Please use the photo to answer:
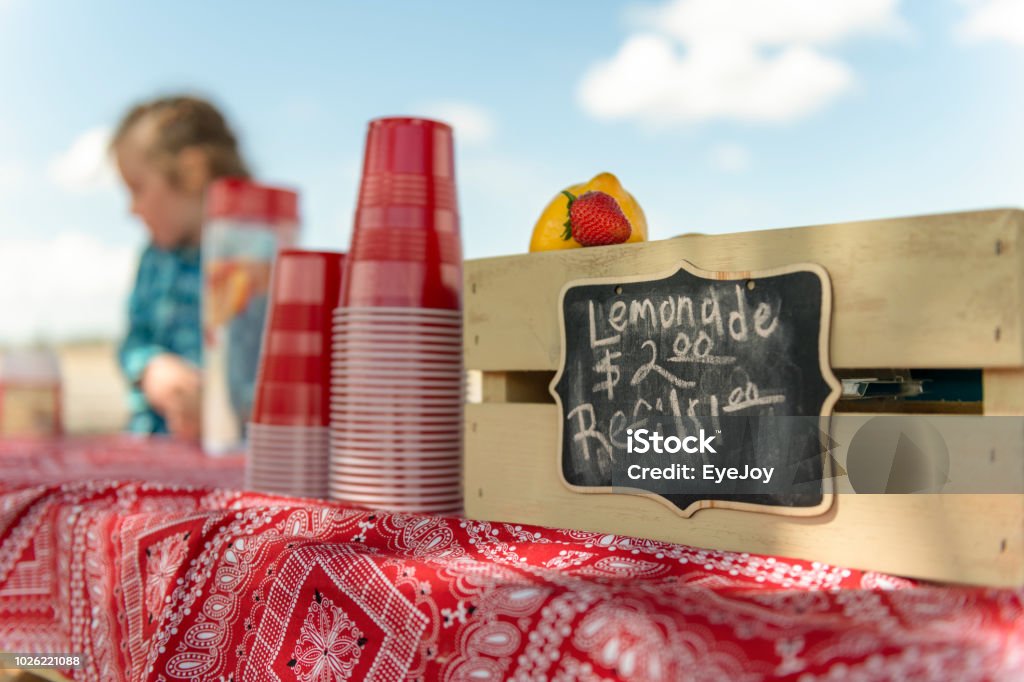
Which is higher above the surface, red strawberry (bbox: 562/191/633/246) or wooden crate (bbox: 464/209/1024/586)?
red strawberry (bbox: 562/191/633/246)

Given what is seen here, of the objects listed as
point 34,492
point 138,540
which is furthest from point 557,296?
point 34,492

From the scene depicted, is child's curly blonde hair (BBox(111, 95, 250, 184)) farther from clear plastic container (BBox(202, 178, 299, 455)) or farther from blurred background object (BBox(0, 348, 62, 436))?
clear plastic container (BBox(202, 178, 299, 455))

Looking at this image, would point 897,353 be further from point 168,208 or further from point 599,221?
point 168,208

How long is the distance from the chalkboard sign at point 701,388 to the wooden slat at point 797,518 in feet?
0.05

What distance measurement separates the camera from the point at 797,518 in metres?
0.57

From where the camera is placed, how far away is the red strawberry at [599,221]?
27.6 inches

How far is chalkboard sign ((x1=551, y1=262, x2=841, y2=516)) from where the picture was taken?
0.56 m

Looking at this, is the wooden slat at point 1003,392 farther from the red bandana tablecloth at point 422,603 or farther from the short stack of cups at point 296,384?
the short stack of cups at point 296,384

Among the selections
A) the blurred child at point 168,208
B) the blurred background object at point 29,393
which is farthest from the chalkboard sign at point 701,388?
the blurred child at point 168,208

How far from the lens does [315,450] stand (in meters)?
0.90

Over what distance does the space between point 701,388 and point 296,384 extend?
481mm

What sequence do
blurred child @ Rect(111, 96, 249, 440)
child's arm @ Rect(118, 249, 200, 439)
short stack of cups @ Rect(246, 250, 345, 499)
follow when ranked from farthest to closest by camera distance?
blurred child @ Rect(111, 96, 249, 440), child's arm @ Rect(118, 249, 200, 439), short stack of cups @ Rect(246, 250, 345, 499)

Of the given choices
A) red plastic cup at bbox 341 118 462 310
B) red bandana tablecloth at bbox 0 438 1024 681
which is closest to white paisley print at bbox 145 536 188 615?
red bandana tablecloth at bbox 0 438 1024 681

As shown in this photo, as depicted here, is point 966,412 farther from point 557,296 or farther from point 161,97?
point 161,97
